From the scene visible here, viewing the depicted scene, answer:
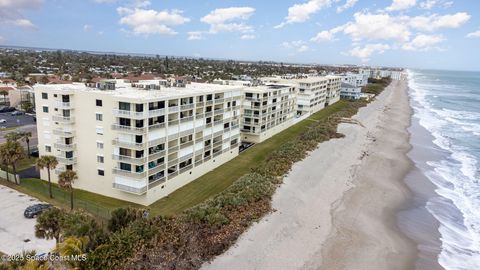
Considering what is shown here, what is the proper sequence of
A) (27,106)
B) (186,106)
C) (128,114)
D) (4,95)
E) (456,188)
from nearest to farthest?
(128,114), (186,106), (456,188), (27,106), (4,95)

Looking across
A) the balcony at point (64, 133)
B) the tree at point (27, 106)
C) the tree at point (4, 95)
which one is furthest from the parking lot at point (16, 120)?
the balcony at point (64, 133)

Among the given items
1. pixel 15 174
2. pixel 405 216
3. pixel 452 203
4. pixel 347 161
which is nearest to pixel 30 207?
pixel 15 174

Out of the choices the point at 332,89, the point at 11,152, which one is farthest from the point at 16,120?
the point at 332,89

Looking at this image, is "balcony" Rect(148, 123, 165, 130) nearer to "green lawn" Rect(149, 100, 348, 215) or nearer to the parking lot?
"green lawn" Rect(149, 100, 348, 215)

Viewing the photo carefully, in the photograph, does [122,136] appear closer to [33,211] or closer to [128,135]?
[128,135]

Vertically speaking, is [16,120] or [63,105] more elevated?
[63,105]
